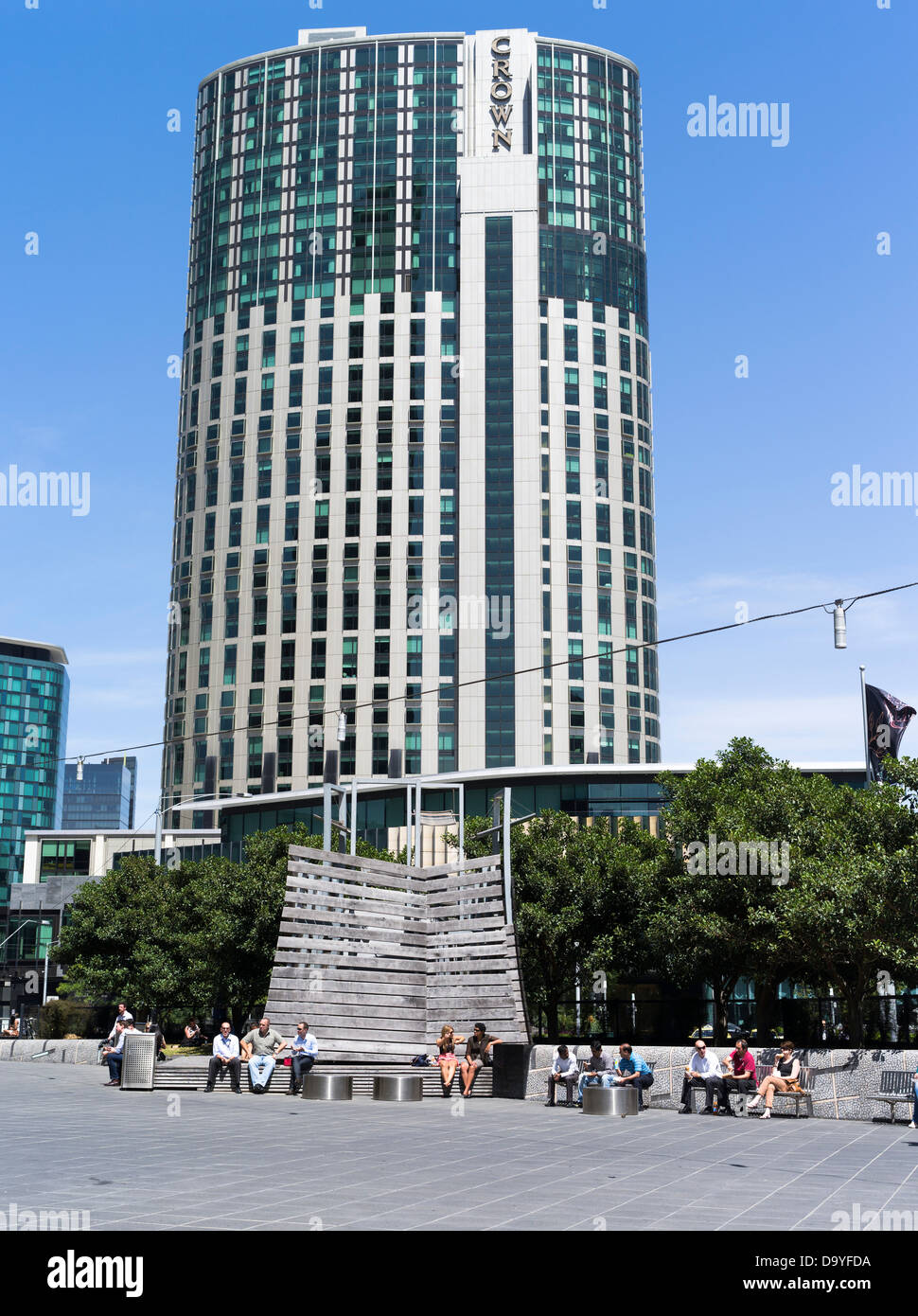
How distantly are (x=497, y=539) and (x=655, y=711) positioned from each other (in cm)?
2051

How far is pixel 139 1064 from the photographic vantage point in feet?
85.4

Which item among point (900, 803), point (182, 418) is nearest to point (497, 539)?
point (182, 418)

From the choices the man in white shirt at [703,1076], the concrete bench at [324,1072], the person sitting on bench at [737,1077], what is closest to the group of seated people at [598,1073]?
the man in white shirt at [703,1076]

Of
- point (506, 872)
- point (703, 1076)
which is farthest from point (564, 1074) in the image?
point (506, 872)

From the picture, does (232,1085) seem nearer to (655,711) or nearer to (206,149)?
(655,711)

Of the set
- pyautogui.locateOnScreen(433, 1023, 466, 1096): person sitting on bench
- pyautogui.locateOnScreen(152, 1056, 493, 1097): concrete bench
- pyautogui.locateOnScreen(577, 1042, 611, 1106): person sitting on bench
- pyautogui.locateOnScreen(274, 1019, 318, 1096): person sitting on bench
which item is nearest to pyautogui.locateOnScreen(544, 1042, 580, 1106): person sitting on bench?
pyautogui.locateOnScreen(577, 1042, 611, 1106): person sitting on bench

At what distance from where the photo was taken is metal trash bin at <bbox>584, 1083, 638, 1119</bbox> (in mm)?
21828

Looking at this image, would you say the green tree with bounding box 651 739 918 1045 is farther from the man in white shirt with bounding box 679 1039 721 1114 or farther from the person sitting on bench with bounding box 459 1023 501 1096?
the person sitting on bench with bounding box 459 1023 501 1096

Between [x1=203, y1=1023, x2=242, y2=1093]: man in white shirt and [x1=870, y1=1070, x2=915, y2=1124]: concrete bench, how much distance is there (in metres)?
11.9

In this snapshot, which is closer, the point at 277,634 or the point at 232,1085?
the point at 232,1085

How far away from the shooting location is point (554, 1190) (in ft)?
39.9

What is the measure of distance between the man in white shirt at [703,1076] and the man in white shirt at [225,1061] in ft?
28.5

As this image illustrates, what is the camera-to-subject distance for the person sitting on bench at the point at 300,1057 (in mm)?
25250

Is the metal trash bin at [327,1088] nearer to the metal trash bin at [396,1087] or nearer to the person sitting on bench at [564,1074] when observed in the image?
the metal trash bin at [396,1087]
